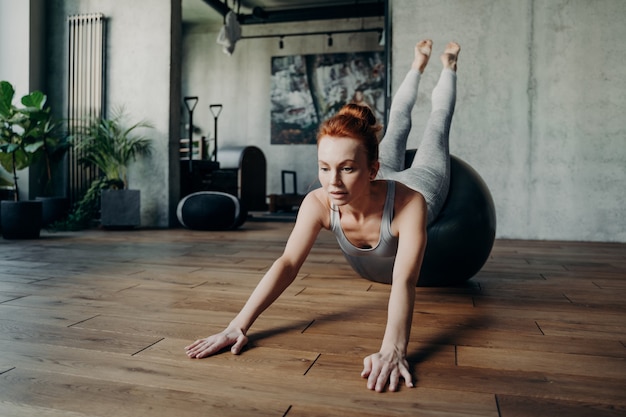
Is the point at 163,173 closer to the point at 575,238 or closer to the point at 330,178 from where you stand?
the point at 575,238

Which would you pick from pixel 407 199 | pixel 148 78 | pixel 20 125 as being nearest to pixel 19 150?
pixel 20 125

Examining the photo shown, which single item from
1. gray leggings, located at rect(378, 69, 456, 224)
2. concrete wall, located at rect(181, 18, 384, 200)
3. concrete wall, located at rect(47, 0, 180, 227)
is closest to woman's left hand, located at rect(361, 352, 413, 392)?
gray leggings, located at rect(378, 69, 456, 224)

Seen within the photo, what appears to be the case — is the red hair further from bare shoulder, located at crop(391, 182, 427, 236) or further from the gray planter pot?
the gray planter pot

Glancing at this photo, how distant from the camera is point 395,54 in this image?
507 centimetres

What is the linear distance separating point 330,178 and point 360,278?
1.45 meters

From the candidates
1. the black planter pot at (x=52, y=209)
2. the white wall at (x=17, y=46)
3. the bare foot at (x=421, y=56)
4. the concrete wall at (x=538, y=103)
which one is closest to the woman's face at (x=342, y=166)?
the bare foot at (x=421, y=56)

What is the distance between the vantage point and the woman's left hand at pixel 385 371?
3.98 ft

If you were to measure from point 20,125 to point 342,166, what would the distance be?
4.46 meters

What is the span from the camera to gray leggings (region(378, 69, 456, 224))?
233cm

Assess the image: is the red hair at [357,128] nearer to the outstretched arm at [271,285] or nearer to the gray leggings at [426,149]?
the outstretched arm at [271,285]

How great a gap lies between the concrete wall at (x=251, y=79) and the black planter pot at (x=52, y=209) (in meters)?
5.17

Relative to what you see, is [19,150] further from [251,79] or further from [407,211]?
[251,79]

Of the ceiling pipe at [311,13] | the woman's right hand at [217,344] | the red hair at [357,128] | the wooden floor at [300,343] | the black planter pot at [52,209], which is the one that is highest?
the ceiling pipe at [311,13]

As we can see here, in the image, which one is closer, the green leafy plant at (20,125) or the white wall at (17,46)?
the green leafy plant at (20,125)
